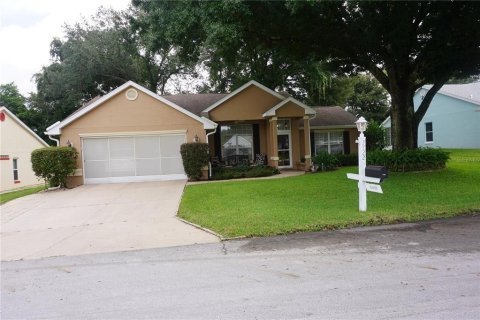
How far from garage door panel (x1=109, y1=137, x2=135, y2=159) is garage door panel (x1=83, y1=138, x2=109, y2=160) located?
327mm

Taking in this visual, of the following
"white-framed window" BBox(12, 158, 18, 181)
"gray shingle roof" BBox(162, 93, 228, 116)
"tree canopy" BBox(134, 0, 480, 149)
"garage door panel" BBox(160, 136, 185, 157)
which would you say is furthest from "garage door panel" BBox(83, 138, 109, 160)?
"white-framed window" BBox(12, 158, 18, 181)

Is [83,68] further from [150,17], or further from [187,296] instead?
[187,296]

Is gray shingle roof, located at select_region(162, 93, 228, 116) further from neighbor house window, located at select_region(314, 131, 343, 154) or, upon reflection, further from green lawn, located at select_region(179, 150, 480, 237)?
green lawn, located at select_region(179, 150, 480, 237)

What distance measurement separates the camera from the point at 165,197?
46.3 feet

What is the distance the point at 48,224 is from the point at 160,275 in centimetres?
612

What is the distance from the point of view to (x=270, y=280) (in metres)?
5.38

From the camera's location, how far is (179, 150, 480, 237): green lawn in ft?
28.4

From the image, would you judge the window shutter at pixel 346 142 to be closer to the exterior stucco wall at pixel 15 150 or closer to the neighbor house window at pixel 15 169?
the exterior stucco wall at pixel 15 150

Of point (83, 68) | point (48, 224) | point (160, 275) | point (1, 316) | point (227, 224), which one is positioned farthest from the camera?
point (83, 68)

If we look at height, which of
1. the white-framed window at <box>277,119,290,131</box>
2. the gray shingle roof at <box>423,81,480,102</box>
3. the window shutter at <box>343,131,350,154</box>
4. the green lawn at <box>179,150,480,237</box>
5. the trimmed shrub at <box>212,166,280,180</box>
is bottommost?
the green lawn at <box>179,150,480,237</box>

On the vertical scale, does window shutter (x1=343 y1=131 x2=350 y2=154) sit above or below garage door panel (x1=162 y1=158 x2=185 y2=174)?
above

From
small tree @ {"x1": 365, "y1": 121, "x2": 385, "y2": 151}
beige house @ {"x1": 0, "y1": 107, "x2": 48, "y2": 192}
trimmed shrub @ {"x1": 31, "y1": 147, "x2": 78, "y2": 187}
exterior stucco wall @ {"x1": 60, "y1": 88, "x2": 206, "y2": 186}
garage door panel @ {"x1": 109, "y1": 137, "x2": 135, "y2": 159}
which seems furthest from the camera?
beige house @ {"x1": 0, "y1": 107, "x2": 48, "y2": 192}

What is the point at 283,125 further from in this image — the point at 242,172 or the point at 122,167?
the point at 122,167

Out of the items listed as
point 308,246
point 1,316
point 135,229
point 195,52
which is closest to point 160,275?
point 1,316
